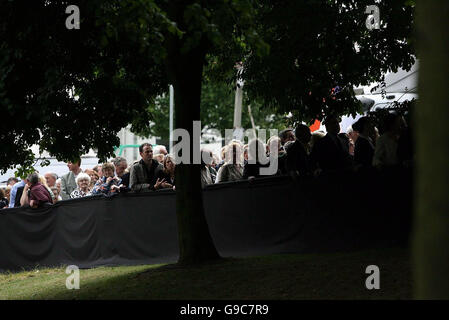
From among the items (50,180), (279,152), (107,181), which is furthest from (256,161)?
(50,180)

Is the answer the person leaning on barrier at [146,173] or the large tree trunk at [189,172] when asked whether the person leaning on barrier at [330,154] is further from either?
the person leaning on barrier at [146,173]

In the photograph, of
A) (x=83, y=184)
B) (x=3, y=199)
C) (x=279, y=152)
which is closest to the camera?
(x=279, y=152)

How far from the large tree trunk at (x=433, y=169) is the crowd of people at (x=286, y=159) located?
7649 millimetres

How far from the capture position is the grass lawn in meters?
10.2

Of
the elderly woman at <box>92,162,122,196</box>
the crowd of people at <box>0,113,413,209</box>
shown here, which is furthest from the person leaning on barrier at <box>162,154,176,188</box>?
the elderly woman at <box>92,162,122,196</box>

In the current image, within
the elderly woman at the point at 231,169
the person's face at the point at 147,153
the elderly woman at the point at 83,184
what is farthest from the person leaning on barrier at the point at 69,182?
the elderly woman at the point at 231,169

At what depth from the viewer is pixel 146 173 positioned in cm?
1686

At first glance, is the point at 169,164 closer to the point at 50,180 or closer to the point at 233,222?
the point at 233,222

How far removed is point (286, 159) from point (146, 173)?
357 cm

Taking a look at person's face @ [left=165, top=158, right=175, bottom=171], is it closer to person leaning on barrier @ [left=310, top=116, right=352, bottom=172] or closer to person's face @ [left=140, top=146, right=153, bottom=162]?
person's face @ [left=140, top=146, right=153, bottom=162]

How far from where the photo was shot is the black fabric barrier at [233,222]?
12.9 meters

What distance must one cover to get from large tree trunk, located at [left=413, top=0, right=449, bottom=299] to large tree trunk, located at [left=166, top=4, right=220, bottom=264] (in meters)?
8.97

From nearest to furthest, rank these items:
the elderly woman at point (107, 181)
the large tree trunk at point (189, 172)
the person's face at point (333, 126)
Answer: the large tree trunk at point (189, 172), the person's face at point (333, 126), the elderly woman at point (107, 181)
